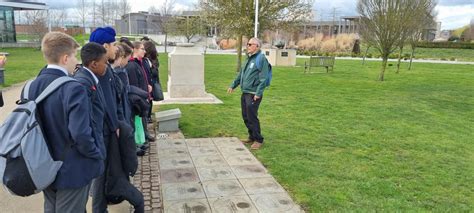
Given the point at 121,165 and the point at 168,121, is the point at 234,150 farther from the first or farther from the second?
the point at 121,165

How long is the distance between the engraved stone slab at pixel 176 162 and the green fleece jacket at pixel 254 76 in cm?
140

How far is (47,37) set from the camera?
2457 millimetres

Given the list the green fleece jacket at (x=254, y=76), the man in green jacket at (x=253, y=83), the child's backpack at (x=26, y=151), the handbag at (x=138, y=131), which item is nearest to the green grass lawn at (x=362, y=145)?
the man in green jacket at (x=253, y=83)

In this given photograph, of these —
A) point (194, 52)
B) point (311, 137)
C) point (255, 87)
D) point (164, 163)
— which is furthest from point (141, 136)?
point (194, 52)

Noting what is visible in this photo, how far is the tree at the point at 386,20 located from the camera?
15.9m

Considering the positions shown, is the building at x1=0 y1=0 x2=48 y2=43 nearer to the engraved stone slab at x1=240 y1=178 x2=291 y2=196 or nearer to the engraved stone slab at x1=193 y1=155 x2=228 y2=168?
the engraved stone slab at x1=193 y1=155 x2=228 y2=168

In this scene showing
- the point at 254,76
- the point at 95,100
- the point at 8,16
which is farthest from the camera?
the point at 8,16

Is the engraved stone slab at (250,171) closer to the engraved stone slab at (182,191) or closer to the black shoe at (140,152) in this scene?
the engraved stone slab at (182,191)

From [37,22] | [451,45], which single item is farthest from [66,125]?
[451,45]

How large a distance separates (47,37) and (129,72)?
122 inches

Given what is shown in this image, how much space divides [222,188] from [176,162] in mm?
1112

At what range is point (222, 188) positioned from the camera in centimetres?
440

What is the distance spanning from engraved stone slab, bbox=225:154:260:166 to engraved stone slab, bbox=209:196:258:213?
115cm

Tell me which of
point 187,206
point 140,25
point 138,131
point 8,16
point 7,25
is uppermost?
point 140,25
